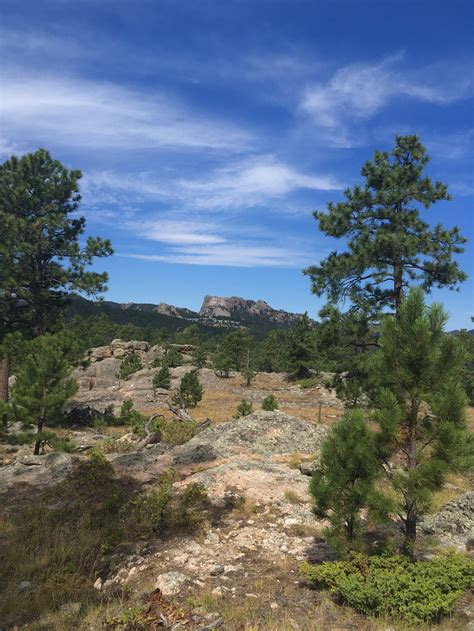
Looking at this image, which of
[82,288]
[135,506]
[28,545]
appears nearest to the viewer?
[28,545]

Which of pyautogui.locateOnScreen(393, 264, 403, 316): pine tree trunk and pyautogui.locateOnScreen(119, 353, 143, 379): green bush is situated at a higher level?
pyautogui.locateOnScreen(393, 264, 403, 316): pine tree trunk

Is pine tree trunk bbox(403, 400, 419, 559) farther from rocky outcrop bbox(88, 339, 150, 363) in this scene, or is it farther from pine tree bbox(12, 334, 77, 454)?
rocky outcrop bbox(88, 339, 150, 363)

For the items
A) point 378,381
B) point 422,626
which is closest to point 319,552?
point 422,626

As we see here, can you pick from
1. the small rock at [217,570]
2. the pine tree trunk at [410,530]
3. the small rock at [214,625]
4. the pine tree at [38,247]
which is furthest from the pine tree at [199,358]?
the small rock at [214,625]

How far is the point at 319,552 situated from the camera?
7246 mm

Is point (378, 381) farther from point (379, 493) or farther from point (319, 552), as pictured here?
point (319, 552)

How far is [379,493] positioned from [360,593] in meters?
1.23

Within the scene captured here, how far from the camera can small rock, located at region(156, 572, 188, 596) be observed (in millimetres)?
5938

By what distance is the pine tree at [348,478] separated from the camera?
581 centimetres

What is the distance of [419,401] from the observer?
19.2 feet

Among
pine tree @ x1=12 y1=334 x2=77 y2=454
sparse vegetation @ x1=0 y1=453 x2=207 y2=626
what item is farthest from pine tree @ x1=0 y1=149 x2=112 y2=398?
sparse vegetation @ x1=0 y1=453 x2=207 y2=626

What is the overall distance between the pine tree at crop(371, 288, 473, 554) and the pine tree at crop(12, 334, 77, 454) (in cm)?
1054

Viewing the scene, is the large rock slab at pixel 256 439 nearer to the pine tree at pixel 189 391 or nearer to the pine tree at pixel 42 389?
the pine tree at pixel 42 389

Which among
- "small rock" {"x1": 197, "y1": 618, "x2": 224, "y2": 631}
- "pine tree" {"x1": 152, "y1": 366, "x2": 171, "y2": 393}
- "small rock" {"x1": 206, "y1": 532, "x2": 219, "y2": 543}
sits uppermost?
"small rock" {"x1": 197, "y1": 618, "x2": 224, "y2": 631}
